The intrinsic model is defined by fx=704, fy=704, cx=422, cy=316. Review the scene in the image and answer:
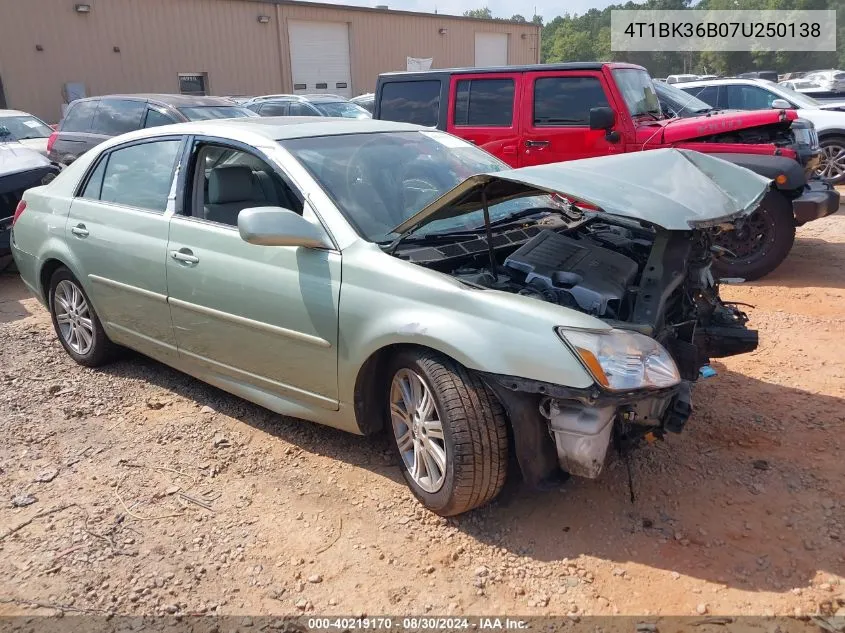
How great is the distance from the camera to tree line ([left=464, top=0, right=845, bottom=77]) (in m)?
54.7

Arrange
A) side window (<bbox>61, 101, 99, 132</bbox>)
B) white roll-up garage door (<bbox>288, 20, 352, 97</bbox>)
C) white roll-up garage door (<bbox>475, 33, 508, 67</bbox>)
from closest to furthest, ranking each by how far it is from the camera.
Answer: side window (<bbox>61, 101, 99, 132</bbox>), white roll-up garage door (<bbox>288, 20, 352, 97</bbox>), white roll-up garage door (<bbox>475, 33, 508, 67</bbox>)

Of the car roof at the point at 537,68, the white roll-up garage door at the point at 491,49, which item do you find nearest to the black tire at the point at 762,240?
the car roof at the point at 537,68

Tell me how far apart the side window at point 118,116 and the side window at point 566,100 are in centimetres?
580

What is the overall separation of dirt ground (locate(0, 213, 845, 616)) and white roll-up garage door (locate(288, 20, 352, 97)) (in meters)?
24.9

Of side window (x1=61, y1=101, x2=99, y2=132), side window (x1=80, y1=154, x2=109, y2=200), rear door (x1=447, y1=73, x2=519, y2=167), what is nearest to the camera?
side window (x1=80, y1=154, x2=109, y2=200)

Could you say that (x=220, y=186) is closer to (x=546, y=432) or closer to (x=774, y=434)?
(x=546, y=432)

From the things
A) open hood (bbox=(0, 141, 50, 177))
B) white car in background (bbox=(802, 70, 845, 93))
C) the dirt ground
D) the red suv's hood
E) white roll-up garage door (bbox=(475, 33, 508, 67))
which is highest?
white roll-up garage door (bbox=(475, 33, 508, 67))

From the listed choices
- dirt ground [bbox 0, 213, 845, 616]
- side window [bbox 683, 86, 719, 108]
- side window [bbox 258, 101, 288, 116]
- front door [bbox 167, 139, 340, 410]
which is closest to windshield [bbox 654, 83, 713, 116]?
side window [bbox 683, 86, 719, 108]

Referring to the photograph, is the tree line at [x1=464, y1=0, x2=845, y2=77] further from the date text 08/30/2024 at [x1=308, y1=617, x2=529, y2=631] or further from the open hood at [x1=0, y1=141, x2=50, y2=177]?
the date text 08/30/2024 at [x1=308, y1=617, x2=529, y2=631]

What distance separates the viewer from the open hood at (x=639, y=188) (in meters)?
2.80

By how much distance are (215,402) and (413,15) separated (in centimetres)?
2928

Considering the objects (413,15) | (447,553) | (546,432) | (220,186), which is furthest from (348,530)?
(413,15)

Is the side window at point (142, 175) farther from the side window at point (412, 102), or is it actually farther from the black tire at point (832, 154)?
the black tire at point (832, 154)

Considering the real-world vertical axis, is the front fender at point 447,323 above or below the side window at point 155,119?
below
